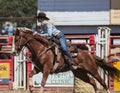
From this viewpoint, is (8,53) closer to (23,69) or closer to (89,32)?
(23,69)

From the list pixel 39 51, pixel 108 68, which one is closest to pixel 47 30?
pixel 39 51

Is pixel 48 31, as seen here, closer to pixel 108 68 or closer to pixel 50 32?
pixel 50 32

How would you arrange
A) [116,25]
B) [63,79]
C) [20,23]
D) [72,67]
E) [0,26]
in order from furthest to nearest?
[20,23] → [0,26] → [116,25] → [63,79] → [72,67]

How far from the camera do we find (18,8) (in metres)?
47.2

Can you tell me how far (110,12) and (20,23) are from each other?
75.2 feet

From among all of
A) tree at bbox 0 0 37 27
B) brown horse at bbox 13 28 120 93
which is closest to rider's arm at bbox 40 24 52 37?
brown horse at bbox 13 28 120 93

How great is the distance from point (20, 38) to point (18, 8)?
3649 cm

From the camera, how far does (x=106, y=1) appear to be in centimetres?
2556

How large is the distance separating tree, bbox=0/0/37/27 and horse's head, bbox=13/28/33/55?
3393 centimetres

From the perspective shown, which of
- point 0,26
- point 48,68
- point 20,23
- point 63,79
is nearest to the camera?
point 48,68

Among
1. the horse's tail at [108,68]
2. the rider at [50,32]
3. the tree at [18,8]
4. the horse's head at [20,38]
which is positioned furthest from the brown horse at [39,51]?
the tree at [18,8]

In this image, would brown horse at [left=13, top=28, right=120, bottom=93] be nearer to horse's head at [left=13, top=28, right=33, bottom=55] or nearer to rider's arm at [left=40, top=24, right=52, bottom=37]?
horse's head at [left=13, top=28, right=33, bottom=55]

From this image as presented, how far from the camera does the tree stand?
45344mm

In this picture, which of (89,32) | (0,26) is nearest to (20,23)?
(0,26)
